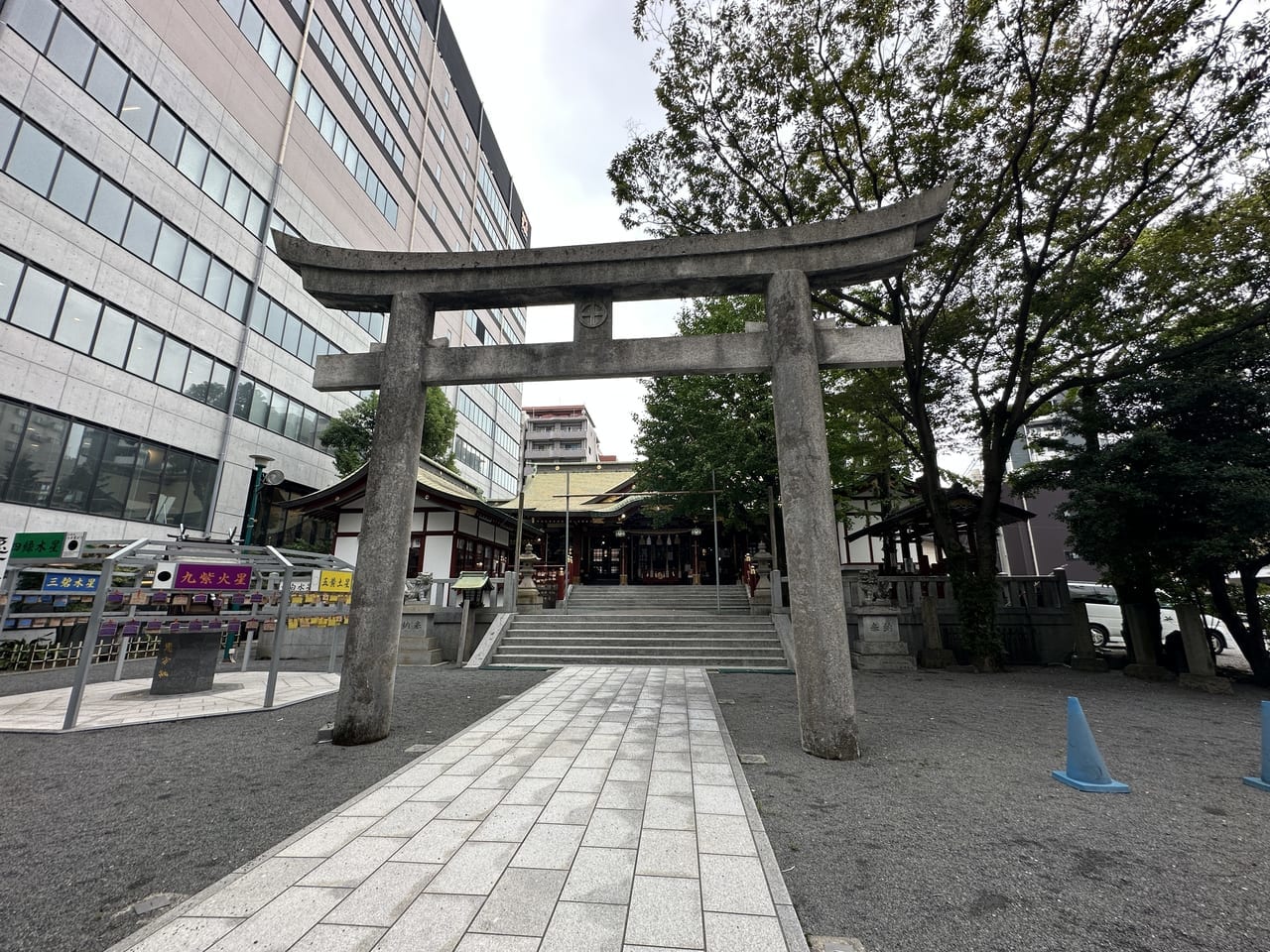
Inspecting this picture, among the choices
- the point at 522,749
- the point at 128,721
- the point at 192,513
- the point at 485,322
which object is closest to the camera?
the point at 522,749

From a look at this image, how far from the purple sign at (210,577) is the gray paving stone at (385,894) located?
599cm

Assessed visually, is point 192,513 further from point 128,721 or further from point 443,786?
point 443,786

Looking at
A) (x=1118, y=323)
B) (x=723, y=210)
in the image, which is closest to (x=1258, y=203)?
(x=1118, y=323)

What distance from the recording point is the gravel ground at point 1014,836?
2.50 m

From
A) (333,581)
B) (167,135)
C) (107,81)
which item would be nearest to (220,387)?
(167,135)

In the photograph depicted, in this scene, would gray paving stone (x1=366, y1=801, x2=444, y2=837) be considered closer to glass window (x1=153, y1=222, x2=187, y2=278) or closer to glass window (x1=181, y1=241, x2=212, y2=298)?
glass window (x1=153, y1=222, x2=187, y2=278)

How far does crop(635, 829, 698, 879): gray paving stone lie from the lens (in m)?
2.87

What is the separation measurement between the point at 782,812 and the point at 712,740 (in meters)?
1.92

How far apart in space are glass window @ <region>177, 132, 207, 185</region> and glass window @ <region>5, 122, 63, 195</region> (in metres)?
4.03

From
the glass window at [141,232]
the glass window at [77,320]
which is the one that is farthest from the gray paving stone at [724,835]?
the glass window at [141,232]

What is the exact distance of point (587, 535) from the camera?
83.8ft

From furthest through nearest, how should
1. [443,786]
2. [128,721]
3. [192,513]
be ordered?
[192,513], [128,721], [443,786]

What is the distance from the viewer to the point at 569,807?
3.81 m

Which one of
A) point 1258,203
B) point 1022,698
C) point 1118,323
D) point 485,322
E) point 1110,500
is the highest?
point 485,322
